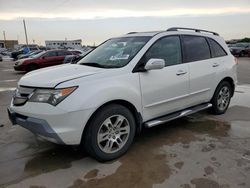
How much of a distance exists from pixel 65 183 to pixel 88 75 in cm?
137

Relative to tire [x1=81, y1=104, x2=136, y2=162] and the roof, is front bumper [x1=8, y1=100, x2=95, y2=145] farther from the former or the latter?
the roof

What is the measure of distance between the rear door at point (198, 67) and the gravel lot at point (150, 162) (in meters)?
0.62

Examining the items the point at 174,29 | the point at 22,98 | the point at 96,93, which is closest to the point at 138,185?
the point at 96,93

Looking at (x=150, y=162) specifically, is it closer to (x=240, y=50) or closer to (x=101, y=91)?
(x=101, y=91)

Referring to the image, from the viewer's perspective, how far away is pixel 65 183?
3057 mm

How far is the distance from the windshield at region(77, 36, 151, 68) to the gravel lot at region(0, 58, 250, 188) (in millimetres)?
1341

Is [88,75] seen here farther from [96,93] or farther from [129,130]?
[129,130]

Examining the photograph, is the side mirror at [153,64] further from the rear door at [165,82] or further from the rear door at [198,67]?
the rear door at [198,67]

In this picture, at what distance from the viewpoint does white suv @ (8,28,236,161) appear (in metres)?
3.16

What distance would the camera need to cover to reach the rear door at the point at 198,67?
181 inches

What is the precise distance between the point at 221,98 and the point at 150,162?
273 cm

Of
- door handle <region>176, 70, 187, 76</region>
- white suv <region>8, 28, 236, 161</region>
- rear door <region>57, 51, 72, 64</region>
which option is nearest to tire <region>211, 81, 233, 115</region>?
white suv <region>8, 28, 236, 161</region>

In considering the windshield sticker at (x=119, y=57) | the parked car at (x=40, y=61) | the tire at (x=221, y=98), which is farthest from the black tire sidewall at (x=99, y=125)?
the parked car at (x=40, y=61)

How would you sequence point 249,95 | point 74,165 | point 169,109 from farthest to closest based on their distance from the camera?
point 249,95
point 169,109
point 74,165
